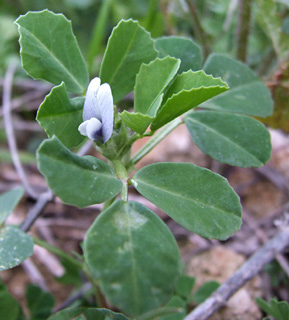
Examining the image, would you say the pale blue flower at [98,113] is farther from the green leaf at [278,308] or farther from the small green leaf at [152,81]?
the green leaf at [278,308]

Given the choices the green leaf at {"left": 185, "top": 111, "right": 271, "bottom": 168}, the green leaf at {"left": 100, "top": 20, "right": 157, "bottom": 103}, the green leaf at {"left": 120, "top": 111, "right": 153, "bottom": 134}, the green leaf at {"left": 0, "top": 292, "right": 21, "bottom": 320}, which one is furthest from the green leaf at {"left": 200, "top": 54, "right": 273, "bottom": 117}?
the green leaf at {"left": 0, "top": 292, "right": 21, "bottom": 320}

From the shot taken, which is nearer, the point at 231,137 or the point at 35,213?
the point at 231,137

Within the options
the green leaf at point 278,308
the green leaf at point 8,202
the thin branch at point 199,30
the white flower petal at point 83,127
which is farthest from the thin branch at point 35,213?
the thin branch at point 199,30

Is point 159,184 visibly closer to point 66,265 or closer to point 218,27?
point 66,265

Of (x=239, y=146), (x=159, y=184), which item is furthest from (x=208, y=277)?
(x=159, y=184)

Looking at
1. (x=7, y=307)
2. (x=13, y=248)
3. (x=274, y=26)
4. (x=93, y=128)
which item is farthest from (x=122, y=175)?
(x=274, y=26)

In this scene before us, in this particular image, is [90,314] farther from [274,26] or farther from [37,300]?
[274,26]
